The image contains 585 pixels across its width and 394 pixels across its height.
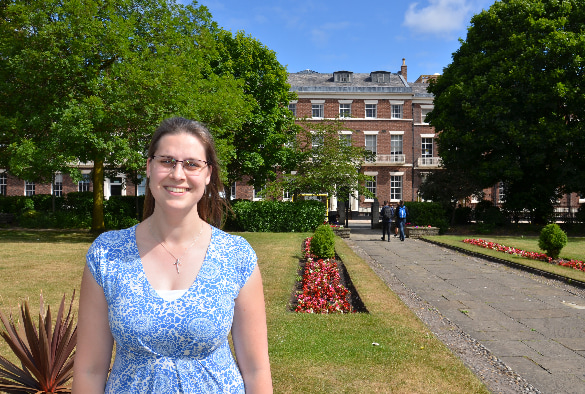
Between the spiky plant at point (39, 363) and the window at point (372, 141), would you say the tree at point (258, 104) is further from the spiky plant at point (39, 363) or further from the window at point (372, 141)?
the spiky plant at point (39, 363)

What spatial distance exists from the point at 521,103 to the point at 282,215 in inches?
540

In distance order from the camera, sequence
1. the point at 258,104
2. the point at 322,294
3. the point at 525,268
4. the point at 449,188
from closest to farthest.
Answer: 1. the point at 322,294
2. the point at 525,268
3. the point at 449,188
4. the point at 258,104

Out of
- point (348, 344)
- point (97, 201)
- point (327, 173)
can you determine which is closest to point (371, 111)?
point (327, 173)

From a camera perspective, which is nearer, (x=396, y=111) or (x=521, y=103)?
(x=521, y=103)

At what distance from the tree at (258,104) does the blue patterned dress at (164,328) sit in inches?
956

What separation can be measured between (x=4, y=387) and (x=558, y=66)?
25.6m

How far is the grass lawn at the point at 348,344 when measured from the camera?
165 inches

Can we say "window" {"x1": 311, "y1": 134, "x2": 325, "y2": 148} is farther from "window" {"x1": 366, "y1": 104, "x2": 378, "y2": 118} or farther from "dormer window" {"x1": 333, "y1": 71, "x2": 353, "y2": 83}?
"dormer window" {"x1": 333, "y1": 71, "x2": 353, "y2": 83}

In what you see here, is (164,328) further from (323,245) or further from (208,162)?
(323,245)

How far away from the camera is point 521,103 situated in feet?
75.4

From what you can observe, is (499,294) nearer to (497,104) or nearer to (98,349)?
(98,349)

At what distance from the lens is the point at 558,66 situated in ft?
72.1

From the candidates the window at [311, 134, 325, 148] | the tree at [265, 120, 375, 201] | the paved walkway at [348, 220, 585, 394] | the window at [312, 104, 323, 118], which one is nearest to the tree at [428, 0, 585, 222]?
the tree at [265, 120, 375, 201]

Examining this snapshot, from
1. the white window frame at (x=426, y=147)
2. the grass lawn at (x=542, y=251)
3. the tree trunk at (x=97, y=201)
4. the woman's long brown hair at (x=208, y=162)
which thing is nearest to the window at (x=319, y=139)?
the grass lawn at (x=542, y=251)
